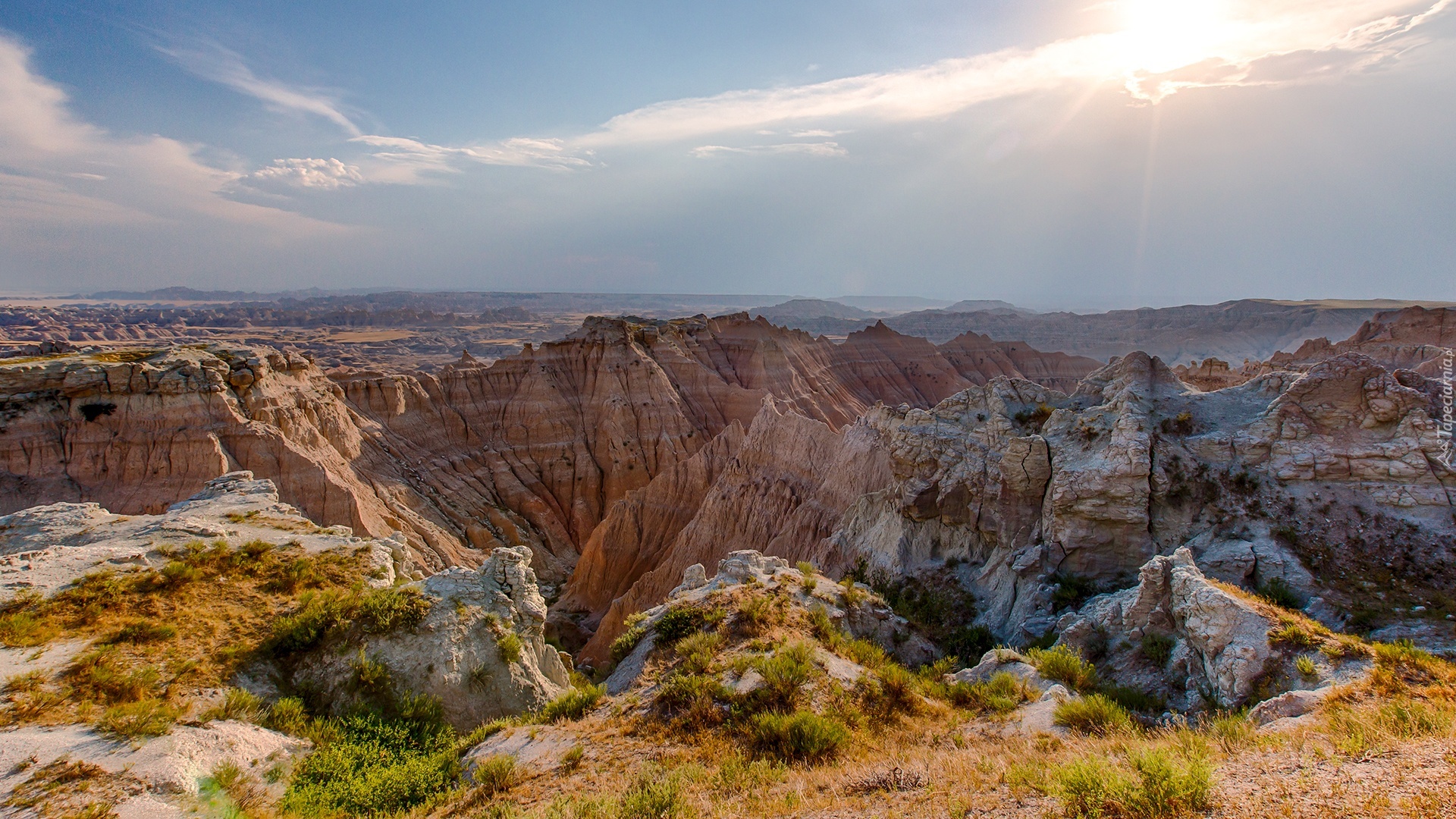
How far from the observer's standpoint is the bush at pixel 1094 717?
838 centimetres

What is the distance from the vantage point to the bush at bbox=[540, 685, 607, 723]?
10.2 metres

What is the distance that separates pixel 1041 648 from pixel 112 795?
14.9m

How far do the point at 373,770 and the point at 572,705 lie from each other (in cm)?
295

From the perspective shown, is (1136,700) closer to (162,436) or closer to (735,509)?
(735,509)

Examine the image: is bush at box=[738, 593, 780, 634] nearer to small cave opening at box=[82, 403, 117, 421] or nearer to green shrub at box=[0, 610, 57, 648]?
green shrub at box=[0, 610, 57, 648]

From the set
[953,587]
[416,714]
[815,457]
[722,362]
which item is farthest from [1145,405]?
[722,362]

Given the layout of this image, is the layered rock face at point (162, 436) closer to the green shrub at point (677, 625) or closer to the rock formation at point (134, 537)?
the rock formation at point (134, 537)

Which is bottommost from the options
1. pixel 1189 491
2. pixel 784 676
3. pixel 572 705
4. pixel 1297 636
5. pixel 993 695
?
pixel 572 705

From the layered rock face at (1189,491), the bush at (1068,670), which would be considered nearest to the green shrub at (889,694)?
the bush at (1068,670)

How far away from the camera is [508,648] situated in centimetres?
1127

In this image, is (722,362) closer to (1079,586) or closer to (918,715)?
(1079,586)

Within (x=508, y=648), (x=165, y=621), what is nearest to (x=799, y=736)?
(x=508, y=648)

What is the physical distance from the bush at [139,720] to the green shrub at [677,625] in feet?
24.2

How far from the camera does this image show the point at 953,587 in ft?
56.4
